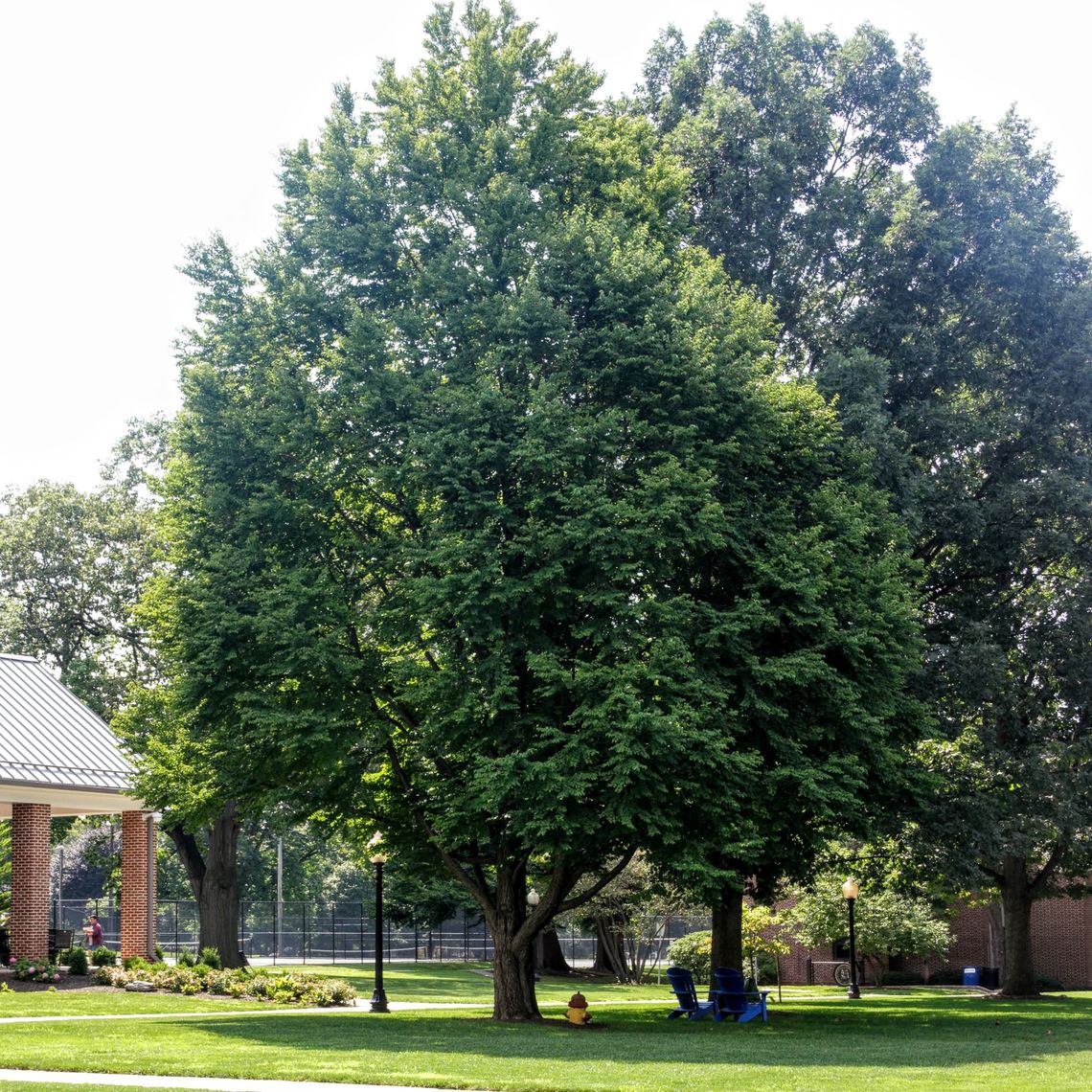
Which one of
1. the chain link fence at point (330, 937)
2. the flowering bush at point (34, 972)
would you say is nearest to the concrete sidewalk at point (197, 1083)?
the flowering bush at point (34, 972)

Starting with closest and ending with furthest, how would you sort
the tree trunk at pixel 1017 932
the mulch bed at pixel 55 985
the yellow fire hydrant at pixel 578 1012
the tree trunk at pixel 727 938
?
1. the yellow fire hydrant at pixel 578 1012
2. the mulch bed at pixel 55 985
3. the tree trunk at pixel 727 938
4. the tree trunk at pixel 1017 932

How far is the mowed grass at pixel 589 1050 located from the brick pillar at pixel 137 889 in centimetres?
741

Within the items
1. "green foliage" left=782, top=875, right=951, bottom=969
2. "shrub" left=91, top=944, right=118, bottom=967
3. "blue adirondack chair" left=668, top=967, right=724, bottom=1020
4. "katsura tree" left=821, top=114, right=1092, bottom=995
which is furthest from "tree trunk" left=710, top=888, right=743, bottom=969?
"green foliage" left=782, top=875, right=951, bottom=969

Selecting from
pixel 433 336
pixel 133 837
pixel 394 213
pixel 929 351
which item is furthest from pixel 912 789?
pixel 133 837

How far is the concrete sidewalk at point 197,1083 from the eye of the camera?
43.3 feet

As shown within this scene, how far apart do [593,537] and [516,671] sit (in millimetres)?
2899

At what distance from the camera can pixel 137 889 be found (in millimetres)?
33531

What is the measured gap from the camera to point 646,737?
66.8 ft

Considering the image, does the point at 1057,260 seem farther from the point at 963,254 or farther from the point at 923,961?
the point at 923,961

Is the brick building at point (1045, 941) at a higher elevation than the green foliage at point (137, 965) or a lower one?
lower

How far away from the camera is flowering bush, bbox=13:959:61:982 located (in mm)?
28375

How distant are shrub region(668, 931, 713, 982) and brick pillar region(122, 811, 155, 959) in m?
18.4

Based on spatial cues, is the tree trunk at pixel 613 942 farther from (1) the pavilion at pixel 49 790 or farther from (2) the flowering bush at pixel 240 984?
(2) the flowering bush at pixel 240 984

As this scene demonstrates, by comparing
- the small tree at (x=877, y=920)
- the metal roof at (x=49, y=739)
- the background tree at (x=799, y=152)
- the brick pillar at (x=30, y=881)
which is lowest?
the small tree at (x=877, y=920)
